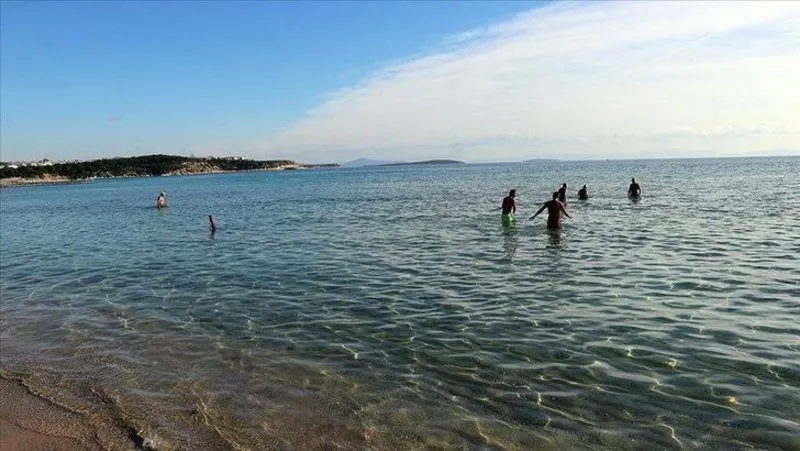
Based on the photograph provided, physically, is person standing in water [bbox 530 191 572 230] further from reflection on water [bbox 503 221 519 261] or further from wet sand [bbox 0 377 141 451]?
wet sand [bbox 0 377 141 451]

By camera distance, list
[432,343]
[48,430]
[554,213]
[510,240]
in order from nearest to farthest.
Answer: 1. [48,430]
2. [432,343]
3. [510,240]
4. [554,213]

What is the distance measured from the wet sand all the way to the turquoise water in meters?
0.29

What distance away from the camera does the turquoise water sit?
7633 millimetres

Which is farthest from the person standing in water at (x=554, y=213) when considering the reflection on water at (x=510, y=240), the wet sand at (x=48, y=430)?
the wet sand at (x=48, y=430)

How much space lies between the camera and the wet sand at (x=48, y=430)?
23.6 feet

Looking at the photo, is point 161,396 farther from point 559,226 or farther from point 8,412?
point 559,226

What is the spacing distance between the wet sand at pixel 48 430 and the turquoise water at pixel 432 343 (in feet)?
0.97

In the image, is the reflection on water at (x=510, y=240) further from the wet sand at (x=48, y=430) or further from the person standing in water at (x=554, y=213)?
the wet sand at (x=48, y=430)

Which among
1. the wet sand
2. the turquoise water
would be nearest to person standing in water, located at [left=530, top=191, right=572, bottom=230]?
the turquoise water

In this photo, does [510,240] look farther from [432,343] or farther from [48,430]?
[48,430]

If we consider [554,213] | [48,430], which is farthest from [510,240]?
[48,430]

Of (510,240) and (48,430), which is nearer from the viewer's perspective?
(48,430)

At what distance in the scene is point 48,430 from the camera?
7645mm

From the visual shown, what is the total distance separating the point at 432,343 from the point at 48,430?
246 inches
